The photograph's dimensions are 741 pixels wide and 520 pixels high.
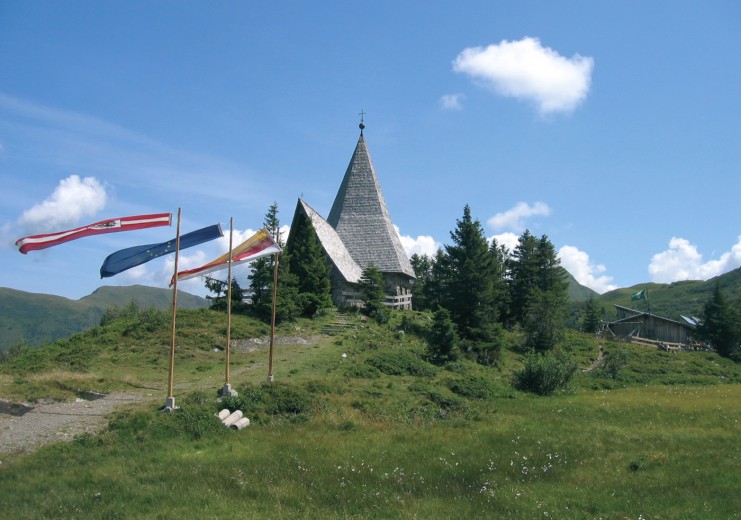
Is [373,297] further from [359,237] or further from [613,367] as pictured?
[613,367]

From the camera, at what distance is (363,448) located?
1230cm

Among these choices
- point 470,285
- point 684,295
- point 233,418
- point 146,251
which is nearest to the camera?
point 233,418

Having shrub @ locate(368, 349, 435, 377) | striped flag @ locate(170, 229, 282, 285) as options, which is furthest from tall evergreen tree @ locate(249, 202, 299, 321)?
striped flag @ locate(170, 229, 282, 285)

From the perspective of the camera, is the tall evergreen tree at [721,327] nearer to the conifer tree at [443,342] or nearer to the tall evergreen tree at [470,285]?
the tall evergreen tree at [470,285]

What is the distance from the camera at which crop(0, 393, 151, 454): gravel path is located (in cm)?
1220

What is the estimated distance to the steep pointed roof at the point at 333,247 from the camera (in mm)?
40062

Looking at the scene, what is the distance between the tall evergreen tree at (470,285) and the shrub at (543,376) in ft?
29.2

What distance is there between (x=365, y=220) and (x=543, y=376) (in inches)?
1018

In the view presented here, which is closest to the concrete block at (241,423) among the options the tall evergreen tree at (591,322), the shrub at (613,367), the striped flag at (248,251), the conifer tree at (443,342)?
the striped flag at (248,251)

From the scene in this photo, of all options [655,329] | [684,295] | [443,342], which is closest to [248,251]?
[443,342]

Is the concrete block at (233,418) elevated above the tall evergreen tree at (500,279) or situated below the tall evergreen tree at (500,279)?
below

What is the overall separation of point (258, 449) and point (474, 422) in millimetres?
6679

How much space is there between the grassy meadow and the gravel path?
542mm

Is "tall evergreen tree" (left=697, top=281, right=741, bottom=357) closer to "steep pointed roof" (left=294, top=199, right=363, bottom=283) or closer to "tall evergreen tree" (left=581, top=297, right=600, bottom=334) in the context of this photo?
"tall evergreen tree" (left=581, top=297, right=600, bottom=334)
